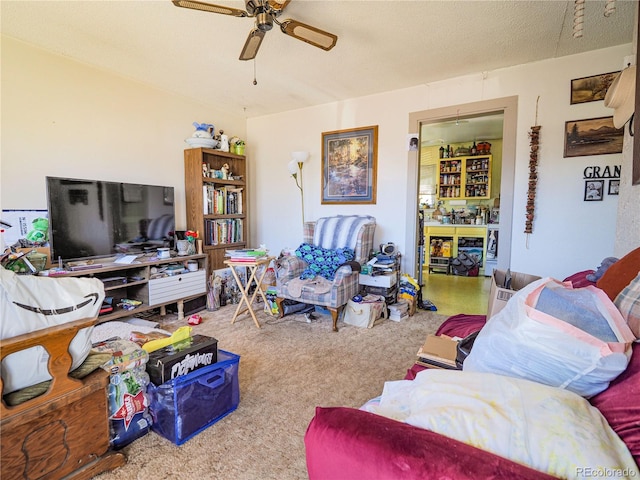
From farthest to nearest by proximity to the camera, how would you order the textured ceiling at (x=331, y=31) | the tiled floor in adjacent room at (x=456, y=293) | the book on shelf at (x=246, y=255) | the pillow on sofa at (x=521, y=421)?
the tiled floor in adjacent room at (x=456, y=293), the book on shelf at (x=246, y=255), the textured ceiling at (x=331, y=31), the pillow on sofa at (x=521, y=421)

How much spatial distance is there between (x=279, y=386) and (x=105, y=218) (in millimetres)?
2149

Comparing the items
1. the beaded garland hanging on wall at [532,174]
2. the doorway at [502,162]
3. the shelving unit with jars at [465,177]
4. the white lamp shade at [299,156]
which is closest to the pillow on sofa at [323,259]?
the doorway at [502,162]

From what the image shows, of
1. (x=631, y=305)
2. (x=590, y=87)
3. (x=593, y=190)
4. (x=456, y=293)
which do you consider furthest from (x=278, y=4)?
(x=456, y=293)

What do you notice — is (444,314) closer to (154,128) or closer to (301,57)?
(301,57)

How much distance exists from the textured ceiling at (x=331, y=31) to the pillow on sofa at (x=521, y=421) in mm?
2297

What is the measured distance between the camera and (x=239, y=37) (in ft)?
7.99

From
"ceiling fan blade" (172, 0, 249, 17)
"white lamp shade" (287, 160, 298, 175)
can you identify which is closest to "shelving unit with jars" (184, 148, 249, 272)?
"white lamp shade" (287, 160, 298, 175)

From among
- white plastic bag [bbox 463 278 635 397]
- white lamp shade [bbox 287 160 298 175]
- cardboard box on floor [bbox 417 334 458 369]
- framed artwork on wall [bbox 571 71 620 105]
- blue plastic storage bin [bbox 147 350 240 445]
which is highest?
framed artwork on wall [bbox 571 71 620 105]

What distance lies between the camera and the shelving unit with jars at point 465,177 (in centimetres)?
573

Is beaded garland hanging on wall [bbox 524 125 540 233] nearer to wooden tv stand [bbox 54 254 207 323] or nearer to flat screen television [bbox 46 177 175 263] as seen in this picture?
wooden tv stand [bbox 54 254 207 323]

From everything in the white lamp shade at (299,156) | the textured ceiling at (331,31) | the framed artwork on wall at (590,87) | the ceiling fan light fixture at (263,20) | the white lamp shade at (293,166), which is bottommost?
the white lamp shade at (293,166)

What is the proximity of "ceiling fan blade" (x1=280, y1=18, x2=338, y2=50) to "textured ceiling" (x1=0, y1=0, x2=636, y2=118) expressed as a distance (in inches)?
9.5

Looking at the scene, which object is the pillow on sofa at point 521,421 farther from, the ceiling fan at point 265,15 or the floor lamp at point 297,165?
the floor lamp at point 297,165

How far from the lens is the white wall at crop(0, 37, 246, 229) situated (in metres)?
2.46
